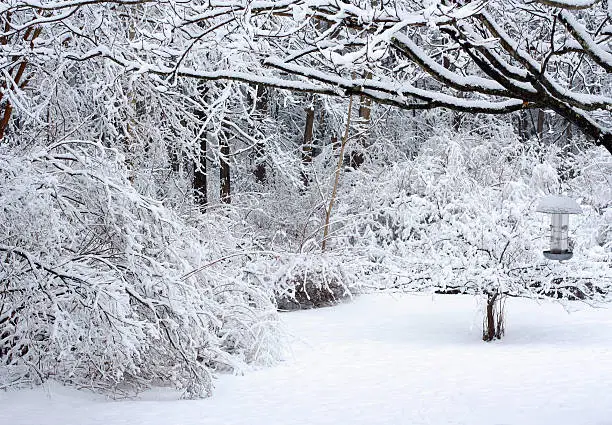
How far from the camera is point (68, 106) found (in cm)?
766

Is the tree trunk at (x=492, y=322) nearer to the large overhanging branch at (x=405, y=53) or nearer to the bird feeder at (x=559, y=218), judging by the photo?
the bird feeder at (x=559, y=218)

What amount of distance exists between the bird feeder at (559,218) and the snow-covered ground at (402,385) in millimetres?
1243

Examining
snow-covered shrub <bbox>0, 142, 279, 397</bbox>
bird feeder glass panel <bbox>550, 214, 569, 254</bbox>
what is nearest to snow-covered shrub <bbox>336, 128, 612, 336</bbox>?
bird feeder glass panel <bbox>550, 214, 569, 254</bbox>

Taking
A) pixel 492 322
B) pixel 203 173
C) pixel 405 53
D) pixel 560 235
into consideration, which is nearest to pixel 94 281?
pixel 405 53

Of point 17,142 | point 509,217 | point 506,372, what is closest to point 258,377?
point 506,372

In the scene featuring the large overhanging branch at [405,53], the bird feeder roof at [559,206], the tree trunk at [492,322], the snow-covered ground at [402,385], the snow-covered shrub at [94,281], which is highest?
the large overhanging branch at [405,53]

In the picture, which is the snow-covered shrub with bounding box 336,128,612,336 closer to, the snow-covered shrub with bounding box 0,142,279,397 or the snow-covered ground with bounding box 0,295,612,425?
the snow-covered ground with bounding box 0,295,612,425

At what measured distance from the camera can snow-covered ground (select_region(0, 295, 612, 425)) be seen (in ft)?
19.0

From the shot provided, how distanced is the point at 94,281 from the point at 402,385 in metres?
3.07

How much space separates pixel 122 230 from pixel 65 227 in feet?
2.45

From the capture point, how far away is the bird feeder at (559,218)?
17.9ft

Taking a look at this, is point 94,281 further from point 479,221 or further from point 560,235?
point 479,221

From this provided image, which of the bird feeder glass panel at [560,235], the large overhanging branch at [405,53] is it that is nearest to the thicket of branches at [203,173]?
Result: the large overhanging branch at [405,53]

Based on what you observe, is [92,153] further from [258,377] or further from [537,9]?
[537,9]
